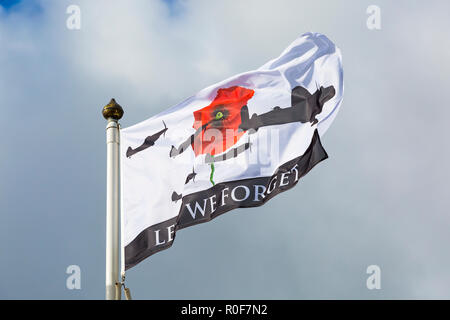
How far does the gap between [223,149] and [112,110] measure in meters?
2.10

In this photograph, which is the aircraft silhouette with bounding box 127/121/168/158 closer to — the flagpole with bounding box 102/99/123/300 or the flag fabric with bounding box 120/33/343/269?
the flag fabric with bounding box 120/33/343/269

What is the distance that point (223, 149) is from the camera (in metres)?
13.1

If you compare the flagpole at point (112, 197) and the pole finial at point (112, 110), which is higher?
the pole finial at point (112, 110)

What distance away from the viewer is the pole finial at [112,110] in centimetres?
1280

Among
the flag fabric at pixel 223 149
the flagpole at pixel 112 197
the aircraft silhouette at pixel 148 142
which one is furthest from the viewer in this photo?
the aircraft silhouette at pixel 148 142

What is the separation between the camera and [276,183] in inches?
505

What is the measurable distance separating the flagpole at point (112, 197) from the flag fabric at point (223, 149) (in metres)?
0.35

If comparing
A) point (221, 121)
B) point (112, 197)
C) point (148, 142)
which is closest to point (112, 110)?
point (148, 142)

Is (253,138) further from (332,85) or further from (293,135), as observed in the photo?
(332,85)

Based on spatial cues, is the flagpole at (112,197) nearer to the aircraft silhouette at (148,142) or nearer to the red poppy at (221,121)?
the aircraft silhouette at (148,142)

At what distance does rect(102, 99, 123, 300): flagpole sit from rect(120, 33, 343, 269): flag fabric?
35 cm

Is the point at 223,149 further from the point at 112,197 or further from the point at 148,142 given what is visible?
the point at 112,197

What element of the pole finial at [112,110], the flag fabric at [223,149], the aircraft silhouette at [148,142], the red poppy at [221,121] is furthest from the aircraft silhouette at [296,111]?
the pole finial at [112,110]
